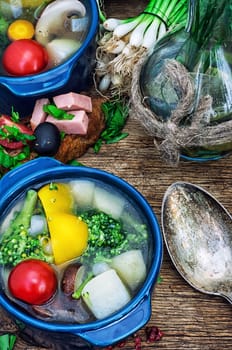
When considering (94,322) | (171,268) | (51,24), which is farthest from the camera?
(51,24)

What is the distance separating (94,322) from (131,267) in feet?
0.44

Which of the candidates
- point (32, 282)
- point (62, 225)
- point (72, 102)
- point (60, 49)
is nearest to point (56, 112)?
point (72, 102)

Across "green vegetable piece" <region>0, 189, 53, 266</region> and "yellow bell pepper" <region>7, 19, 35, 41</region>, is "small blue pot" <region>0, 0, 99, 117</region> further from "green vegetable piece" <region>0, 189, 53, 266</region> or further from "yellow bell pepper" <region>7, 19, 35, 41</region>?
"green vegetable piece" <region>0, 189, 53, 266</region>

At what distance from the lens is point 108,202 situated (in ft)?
4.25

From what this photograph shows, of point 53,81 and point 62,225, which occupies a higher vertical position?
point 53,81

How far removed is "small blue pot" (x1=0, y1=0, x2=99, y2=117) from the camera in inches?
53.2

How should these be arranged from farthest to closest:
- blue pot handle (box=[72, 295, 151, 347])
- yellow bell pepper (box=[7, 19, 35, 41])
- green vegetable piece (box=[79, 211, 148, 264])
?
yellow bell pepper (box=[7, 19, 35, 41]), green vegetable piece (box=[79, 211, 148, 264]), blue pot handle (box=[72, 295, 151, 347])

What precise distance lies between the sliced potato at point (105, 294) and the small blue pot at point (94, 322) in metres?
0.04

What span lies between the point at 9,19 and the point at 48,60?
0.14 metres

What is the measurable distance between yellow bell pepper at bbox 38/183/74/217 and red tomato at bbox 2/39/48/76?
26 cm

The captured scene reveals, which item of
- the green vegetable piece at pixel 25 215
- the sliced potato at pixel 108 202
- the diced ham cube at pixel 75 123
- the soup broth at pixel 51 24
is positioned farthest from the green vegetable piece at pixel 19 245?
the soup broth at pixel 51 24

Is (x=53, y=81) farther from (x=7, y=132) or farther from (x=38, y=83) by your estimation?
(x=7, y=132)

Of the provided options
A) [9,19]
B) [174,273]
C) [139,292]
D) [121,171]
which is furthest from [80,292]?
[9,19]

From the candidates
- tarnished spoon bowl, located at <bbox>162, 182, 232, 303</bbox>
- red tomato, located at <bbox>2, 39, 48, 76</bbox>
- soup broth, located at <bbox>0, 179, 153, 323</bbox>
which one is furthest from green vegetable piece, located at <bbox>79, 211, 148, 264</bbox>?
red tomato, located at <bbox>2, 39, 48, 76</bbox>
